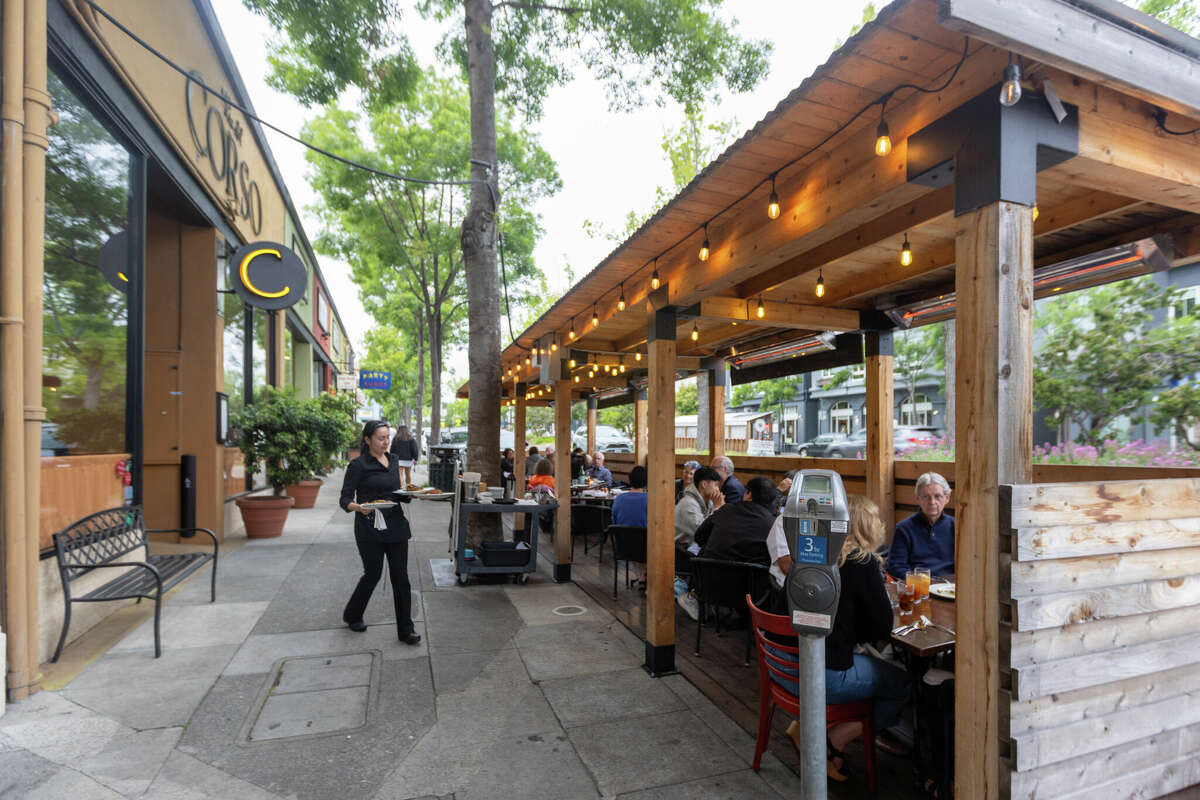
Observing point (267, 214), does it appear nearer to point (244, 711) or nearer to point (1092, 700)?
point (244, 711)

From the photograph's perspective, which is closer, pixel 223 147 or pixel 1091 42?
pixel 1091 42

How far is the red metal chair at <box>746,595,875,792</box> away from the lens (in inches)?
112

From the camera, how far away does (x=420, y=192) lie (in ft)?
57.0

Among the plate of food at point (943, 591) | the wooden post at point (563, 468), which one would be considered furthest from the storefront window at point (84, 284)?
the plate of food at point (943, 591)

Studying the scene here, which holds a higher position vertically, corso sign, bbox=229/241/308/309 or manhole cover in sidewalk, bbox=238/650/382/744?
corso sign, bbox=229/241/308/309

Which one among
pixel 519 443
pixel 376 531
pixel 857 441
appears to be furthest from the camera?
pixel 857 441

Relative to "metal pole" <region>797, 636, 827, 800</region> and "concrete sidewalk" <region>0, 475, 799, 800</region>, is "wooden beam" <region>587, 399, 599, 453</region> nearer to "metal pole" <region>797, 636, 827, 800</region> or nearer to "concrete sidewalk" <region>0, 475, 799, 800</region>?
"concrete sidewalk" <region>0, 475, 799, 800</region>

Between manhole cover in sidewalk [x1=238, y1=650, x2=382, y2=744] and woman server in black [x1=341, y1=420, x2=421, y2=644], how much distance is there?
0.40 meters

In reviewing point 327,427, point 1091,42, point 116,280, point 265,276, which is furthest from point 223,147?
point 1091,42

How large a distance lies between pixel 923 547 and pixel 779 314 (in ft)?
7.58

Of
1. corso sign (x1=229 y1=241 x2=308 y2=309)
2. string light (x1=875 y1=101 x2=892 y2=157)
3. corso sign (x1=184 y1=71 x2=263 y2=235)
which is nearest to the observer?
string light (x1=875 y1=101 x2=892 y2=157)

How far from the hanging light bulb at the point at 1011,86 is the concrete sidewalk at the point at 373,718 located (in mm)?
2935

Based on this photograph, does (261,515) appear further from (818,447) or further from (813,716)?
(818,447)

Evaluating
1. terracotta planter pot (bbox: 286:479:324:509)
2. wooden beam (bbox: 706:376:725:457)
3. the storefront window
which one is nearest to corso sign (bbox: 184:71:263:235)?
the storefront window
